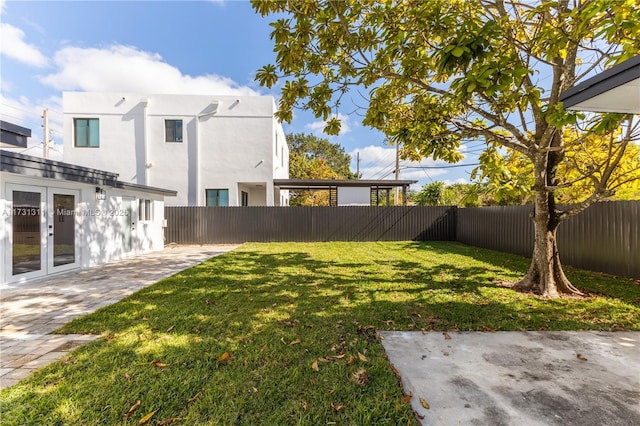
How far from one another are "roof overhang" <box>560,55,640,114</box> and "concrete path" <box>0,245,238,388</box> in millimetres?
5625

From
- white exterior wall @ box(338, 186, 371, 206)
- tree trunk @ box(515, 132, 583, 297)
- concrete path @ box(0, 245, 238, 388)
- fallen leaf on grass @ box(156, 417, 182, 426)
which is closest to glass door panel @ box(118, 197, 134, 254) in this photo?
concrete path @ box(0, 245, 238, 388)

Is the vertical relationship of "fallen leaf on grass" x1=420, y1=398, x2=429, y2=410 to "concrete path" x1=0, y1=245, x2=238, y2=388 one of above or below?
below

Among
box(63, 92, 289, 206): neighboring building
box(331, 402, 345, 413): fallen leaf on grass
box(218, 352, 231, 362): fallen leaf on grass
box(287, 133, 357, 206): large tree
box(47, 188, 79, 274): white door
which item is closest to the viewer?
box(331, 402, 345, 413): fallen leaf on grass

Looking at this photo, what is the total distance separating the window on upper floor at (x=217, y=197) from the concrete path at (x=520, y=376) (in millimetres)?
12278

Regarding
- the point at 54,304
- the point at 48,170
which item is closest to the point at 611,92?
the point at 54,304

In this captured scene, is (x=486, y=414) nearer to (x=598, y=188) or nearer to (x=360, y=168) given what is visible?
(x=598, y=188)

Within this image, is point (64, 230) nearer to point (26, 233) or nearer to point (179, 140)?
point (26, 233)

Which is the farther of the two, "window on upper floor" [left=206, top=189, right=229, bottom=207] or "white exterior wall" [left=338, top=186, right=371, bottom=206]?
"white exterior wall" [left=338, top=186, right=371, bottom=206]

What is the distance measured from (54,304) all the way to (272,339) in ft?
12.9

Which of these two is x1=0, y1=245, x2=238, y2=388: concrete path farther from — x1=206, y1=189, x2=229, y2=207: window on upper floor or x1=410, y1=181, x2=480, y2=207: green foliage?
x1=410, y1=181, x2=480, y2=207: green foliage

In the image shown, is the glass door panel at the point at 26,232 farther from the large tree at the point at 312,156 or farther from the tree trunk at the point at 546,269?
the large tree at the point at 312,156

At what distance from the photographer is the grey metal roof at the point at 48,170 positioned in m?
4.80

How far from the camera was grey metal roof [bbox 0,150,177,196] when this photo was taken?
480 cm

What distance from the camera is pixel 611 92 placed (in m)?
2.40
